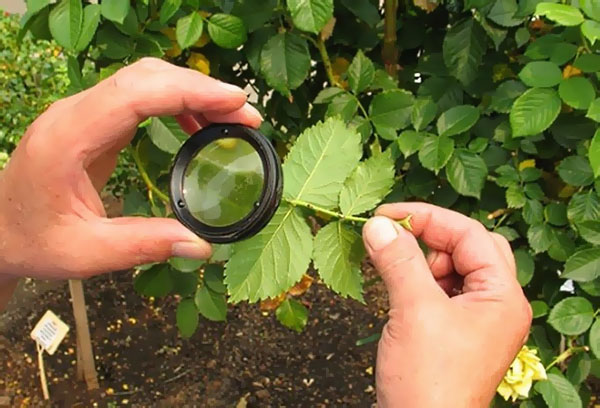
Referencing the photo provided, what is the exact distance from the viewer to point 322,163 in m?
0.86

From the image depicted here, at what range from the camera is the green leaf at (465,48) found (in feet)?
3.51

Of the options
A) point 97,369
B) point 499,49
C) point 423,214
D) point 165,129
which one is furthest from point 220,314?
point 97,369

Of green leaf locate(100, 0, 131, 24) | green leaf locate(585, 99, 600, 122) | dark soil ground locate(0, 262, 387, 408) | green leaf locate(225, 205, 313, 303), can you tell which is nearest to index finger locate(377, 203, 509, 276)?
green leaf locate(225, 205, 313, 303)

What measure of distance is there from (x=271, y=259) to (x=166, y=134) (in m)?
0.32

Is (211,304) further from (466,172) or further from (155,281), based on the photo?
(466,172)

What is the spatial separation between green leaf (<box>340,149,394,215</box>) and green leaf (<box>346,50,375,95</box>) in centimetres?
26

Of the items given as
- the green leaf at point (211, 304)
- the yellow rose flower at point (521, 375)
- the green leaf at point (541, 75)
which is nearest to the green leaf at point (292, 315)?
the green leaf at point (211, 304)

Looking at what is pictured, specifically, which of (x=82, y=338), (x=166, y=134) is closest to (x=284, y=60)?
(x=166, y=134)

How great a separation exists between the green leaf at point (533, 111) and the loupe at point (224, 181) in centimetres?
39

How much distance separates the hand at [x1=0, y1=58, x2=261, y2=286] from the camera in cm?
71

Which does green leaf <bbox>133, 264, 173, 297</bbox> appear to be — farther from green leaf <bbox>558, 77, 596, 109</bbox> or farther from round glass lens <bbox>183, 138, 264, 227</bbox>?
green leaf <bbox>558, 77, 596, 109</bbox>

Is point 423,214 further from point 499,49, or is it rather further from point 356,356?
point 356,356

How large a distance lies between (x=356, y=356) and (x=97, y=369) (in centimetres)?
69

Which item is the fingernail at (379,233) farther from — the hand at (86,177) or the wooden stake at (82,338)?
the wooden stake at (82,338)
